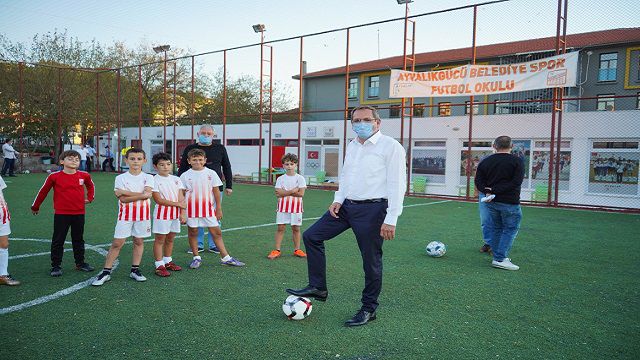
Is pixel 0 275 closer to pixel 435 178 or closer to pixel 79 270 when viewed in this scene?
pixel 79 270

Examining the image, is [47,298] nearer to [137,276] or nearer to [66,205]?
[137,276]

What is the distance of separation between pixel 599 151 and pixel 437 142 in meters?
7.04

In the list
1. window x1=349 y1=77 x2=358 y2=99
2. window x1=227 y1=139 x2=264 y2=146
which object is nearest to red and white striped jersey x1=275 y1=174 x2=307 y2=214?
window x1=227 y1=139 x2=264 y2=146

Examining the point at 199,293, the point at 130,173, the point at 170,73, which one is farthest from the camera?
the point at 170,73

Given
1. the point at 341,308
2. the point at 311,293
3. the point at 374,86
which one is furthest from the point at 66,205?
the point at 374,86

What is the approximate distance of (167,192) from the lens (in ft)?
17.8

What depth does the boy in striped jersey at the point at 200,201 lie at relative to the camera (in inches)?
229

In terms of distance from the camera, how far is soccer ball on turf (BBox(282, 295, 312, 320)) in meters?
3.87

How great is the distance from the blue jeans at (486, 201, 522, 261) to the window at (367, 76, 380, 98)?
27.1 m

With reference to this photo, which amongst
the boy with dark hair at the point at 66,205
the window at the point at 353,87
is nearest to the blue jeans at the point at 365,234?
the boy with dark hair at the point at 66,205

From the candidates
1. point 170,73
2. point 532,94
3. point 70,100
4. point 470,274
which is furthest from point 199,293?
Result: point 170,73

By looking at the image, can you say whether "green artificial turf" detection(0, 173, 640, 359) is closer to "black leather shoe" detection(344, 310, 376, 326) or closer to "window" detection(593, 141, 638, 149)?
"black leather shoe" detection(344, 310, 376, 326)

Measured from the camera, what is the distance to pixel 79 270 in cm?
551

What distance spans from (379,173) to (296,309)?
4.43 ft
